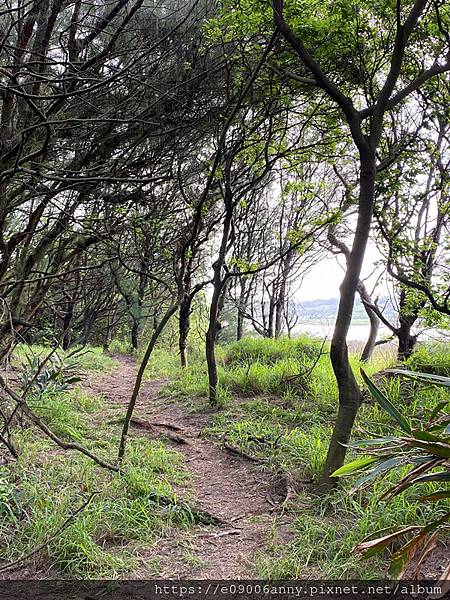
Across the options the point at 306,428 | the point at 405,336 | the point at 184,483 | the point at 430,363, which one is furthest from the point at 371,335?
the point at 184,483

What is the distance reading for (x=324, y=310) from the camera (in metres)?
8.81

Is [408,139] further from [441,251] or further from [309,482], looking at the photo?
[309,482]

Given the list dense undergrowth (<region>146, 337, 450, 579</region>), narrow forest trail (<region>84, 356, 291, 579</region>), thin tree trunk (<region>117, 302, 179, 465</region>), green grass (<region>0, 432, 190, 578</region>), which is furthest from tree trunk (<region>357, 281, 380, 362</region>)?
green grass (<region>0, 432, 190, 578</region>)

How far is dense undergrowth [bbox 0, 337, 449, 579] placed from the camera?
1877mm

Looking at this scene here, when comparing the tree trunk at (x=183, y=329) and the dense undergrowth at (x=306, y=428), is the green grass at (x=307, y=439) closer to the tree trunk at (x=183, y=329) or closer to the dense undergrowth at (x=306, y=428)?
the dense undergrowth at (x=306, y=428)

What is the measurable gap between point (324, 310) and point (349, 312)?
21.3ft

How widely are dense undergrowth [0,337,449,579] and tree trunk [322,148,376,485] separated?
0.15 meters

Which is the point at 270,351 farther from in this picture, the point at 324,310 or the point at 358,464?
the point at 358,464

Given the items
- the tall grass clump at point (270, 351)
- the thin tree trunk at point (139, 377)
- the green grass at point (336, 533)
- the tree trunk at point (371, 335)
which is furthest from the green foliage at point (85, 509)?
the tree trunk at point (371, 335)

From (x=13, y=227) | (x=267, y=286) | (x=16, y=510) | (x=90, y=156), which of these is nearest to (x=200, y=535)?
(x=16, y=510)

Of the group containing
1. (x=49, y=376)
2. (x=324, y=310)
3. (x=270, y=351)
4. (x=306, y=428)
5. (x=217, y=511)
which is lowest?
(x=217, y=511)

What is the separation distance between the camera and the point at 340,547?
1956 millimetres

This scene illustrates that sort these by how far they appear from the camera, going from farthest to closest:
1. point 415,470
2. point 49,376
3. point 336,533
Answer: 1. point 49,376
2. point 336,533
3. point 415,470

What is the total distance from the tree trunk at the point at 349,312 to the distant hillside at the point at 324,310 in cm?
381
